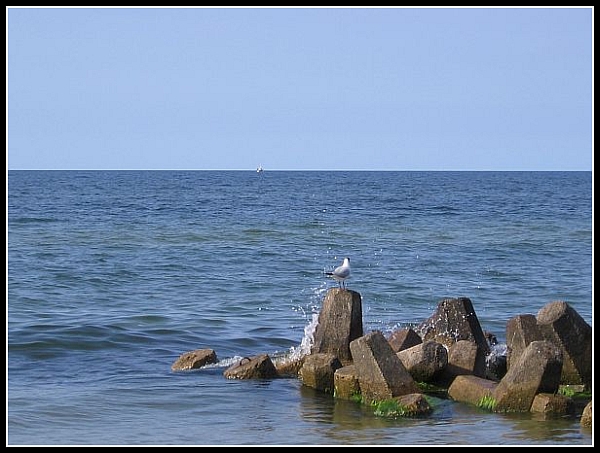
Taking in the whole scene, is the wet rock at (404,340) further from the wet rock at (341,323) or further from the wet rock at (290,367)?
the wet rock at (290,367)

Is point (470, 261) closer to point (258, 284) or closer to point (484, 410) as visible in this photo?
point (258, 284)

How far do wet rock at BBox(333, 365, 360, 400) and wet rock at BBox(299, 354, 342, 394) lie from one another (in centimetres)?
31

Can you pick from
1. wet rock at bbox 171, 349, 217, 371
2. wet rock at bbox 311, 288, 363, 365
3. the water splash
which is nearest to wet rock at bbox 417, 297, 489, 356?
wet rock at bbox 311, 288, 363, 365

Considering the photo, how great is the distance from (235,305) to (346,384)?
27.5 feet

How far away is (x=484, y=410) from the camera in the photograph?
11578 millimetres

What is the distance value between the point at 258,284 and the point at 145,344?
7503 mm

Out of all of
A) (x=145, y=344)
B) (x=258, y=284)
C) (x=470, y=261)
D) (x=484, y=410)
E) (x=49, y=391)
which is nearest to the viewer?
(x=484, y=410)

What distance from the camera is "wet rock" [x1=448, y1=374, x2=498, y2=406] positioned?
11.8 meters

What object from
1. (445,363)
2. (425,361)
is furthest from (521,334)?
(425,361)

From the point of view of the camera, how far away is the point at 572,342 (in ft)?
41.0

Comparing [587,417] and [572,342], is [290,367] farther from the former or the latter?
[587,417]

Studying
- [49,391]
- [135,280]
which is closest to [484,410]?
[49,391]

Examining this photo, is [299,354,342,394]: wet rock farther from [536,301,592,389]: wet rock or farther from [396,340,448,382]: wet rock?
[536,301,592,389]: wet rock

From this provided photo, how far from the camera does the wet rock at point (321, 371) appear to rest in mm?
12820
